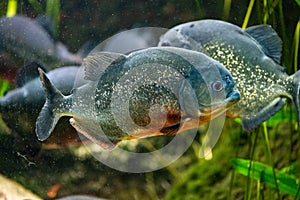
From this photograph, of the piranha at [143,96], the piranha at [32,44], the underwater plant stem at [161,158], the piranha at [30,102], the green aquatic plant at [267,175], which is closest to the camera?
the piranha at [143,96]

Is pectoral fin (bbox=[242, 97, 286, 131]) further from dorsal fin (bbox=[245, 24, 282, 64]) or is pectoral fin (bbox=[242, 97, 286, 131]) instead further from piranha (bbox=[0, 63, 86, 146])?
piranha (bbox=[0, 63, 86, 146])

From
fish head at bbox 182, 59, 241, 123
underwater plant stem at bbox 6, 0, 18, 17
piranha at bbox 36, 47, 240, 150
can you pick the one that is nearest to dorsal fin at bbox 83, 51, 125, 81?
piranha at bbox 36, 47, 240, 150

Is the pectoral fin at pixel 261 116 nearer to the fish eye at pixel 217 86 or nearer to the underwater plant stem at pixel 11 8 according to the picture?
the fish eye at pixel 217 86

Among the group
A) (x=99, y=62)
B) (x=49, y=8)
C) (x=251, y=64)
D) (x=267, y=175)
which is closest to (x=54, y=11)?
(x=49, y=8)

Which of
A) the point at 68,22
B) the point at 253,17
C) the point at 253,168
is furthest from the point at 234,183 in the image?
the point at 68,22

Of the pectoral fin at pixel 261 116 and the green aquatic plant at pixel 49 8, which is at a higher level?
the green aquatic plant at pixel 49 8

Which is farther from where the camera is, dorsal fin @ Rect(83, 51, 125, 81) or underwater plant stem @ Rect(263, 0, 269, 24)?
underwater plant stem @ Rect(263, 0, 269, 24)

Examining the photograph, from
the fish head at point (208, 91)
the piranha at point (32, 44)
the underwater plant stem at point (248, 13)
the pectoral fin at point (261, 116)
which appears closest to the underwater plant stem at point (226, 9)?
the underwater plant stem at point (248, 13)

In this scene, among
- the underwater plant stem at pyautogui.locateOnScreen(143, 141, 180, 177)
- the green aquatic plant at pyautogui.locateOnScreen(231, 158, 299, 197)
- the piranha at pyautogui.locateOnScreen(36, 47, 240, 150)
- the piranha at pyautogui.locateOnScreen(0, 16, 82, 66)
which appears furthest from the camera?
the underwater plant stem at pyautogui.locateOnScreen(143, 141, 180, 177)
